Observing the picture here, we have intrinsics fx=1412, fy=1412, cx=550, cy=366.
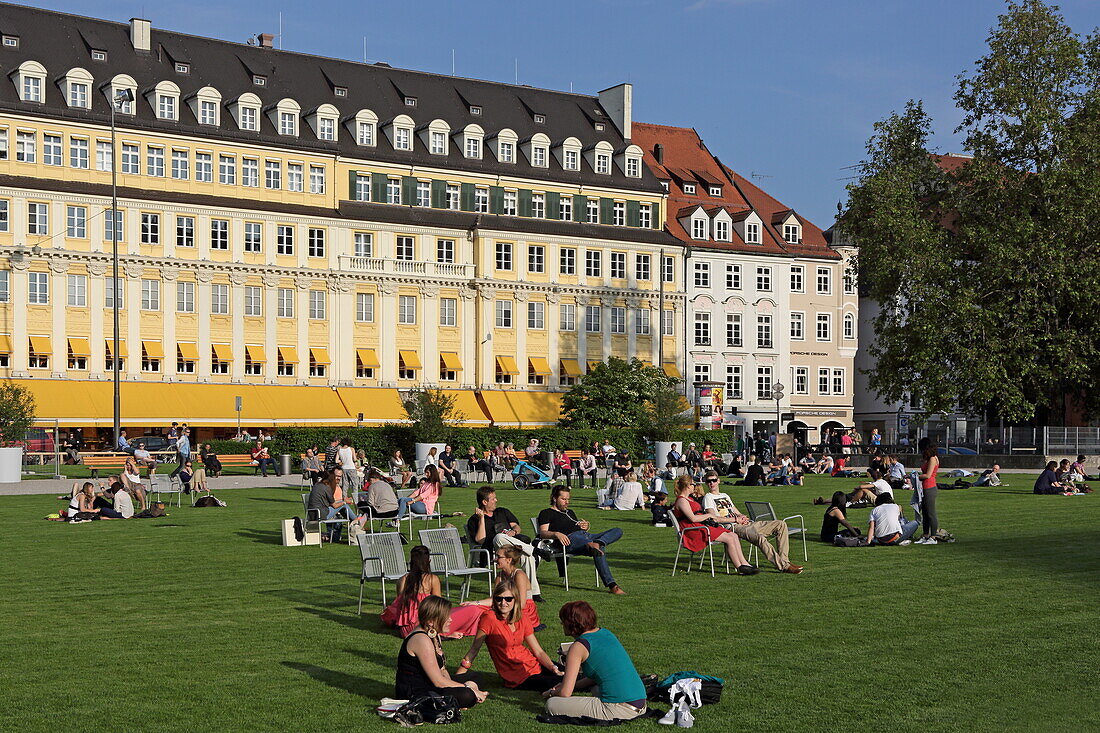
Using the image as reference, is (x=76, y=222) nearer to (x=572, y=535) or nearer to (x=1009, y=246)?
(x=1009, y=246)

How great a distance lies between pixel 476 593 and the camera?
18438 mm

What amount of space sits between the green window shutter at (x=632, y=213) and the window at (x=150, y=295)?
3029 centimetres

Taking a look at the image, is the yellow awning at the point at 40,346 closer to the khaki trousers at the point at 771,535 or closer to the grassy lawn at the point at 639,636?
the grassy lawn at the point at 639,636

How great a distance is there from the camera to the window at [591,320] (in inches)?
3381

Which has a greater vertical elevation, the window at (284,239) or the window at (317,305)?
the window at (284,239)

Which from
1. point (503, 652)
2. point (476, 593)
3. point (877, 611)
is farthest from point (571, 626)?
point (476, 593)

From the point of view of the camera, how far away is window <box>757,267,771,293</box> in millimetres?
91375

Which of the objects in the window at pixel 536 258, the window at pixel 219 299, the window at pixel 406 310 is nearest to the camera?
the window at pixel 219 299

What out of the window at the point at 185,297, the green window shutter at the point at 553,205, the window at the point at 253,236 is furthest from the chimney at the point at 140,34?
the green window shutter at the point at 553,205

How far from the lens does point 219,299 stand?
2933 inches

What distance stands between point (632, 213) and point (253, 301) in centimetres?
2584

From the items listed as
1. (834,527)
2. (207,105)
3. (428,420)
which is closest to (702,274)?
(207,105)

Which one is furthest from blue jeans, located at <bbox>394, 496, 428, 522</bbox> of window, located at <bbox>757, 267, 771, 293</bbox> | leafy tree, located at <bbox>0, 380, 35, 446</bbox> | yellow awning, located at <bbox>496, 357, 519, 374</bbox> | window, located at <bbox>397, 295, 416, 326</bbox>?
window, located at <bbox>757, 267, 771, 293</bbox>

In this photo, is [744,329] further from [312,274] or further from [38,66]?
[38,66]
